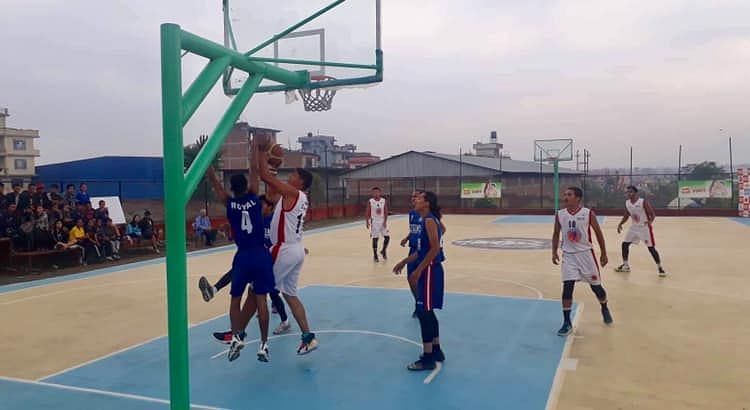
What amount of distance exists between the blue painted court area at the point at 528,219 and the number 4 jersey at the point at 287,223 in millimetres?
21315

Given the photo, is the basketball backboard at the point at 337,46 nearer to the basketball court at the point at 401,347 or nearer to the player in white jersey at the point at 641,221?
the basketball court at the point at 401,347

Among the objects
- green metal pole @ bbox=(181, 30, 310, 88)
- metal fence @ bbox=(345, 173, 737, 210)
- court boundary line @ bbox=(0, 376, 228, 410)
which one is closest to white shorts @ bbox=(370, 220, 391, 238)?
green metal pole @ bbox=(181, 30, 310, 88)

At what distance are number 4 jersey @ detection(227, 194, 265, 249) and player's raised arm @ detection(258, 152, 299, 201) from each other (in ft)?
0.77

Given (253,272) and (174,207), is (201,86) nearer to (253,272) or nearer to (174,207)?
(174,207)

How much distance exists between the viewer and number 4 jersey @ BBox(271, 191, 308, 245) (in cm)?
613

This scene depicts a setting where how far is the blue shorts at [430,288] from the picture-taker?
5.93m

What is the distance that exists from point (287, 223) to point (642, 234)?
26.7 feet

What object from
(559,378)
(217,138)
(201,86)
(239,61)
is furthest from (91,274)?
(559,378)

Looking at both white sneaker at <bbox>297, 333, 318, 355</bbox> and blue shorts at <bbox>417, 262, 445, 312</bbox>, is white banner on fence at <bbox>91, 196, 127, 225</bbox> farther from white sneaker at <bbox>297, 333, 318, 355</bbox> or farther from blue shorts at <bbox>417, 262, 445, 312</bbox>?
blue shorts at <bbox>417, 262, 445, 312</bbox>

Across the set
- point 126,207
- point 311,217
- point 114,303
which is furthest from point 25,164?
point 114,303

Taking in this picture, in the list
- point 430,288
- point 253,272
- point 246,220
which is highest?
point 246,220

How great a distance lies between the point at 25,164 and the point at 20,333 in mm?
60482

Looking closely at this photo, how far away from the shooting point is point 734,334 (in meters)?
7.23

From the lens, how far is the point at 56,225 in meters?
14.0
